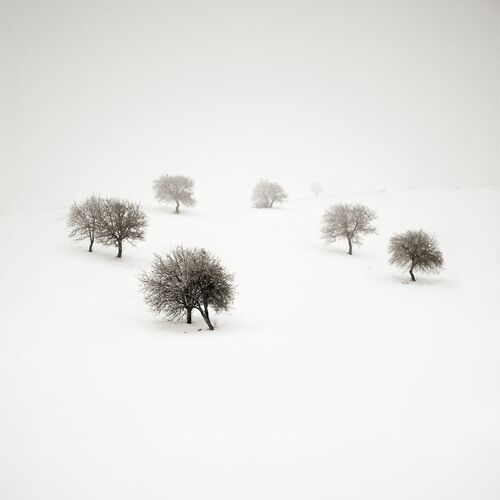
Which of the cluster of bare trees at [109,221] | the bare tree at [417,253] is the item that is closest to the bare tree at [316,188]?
the bare tree at [417,253]

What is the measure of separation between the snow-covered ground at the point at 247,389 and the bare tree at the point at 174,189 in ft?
72.6

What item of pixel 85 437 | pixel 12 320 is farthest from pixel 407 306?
pixel 12 320

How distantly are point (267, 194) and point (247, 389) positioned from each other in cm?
5148

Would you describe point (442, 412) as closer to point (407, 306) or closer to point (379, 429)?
point (379, 429)

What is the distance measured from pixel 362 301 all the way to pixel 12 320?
77.0 feet

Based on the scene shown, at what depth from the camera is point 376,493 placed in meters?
7.03

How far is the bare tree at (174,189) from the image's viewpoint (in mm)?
48594

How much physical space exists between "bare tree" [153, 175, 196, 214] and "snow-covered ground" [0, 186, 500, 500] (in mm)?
22133

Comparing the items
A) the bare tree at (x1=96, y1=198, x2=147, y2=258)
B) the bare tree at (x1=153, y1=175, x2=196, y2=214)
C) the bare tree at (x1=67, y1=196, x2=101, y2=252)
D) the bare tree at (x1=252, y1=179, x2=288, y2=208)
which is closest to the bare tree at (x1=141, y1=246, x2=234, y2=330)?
the bare tree at (x1=96, y1=198, x2=147, y2=258)

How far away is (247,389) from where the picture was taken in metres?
11.5

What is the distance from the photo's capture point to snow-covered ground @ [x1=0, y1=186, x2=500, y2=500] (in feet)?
24.2

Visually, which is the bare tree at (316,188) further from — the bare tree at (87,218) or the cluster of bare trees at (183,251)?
the bare tree at (87,218)

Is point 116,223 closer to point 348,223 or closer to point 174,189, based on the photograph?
point 174,189

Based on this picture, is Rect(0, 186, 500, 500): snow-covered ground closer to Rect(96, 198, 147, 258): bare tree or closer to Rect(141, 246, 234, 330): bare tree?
Rect(141, 246, 234, 330): bare tree
